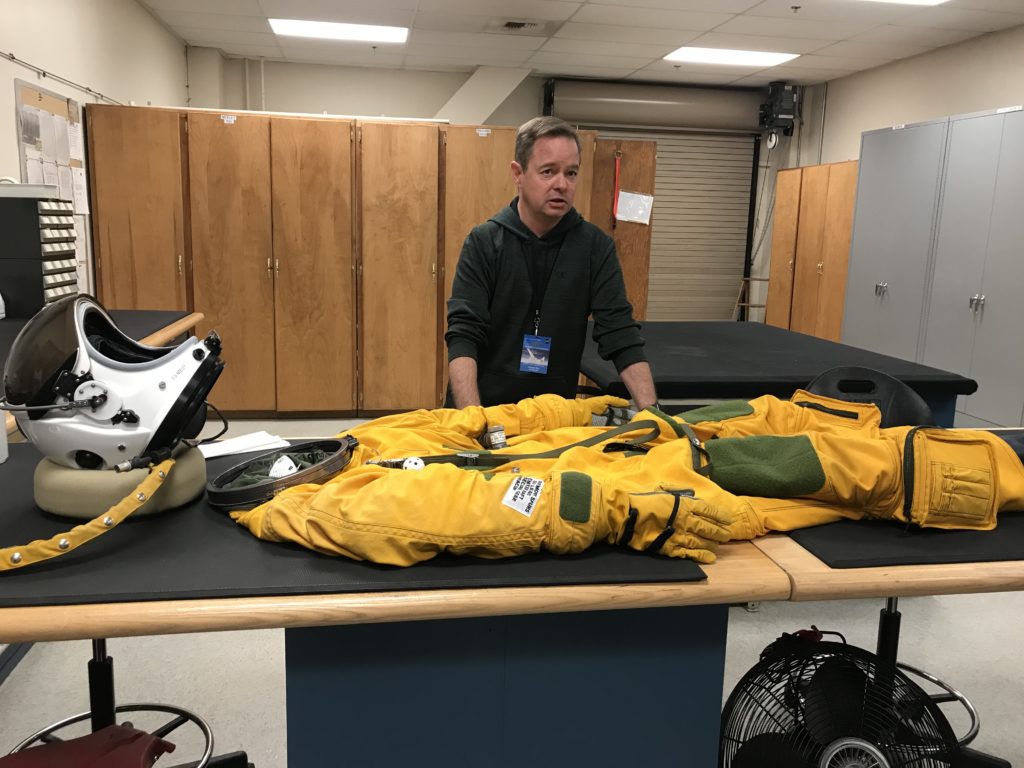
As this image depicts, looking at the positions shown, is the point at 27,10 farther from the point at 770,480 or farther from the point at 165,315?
the point at 770,480

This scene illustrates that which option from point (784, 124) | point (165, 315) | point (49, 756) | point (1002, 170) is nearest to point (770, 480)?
point (49, 756)

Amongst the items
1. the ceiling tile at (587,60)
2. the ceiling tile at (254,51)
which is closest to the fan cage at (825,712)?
the ceiling tile at (587,60)

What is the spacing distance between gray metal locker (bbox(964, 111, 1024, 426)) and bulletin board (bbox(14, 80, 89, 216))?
19.2ft

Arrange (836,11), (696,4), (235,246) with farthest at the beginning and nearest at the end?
(836,11)
(696,4)
(235,246)

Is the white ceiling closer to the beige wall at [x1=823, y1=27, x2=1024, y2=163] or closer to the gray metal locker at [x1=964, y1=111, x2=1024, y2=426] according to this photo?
the beige wall at [x1=823, y1=27, x2=1024, y2=163]

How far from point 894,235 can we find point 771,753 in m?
5.80

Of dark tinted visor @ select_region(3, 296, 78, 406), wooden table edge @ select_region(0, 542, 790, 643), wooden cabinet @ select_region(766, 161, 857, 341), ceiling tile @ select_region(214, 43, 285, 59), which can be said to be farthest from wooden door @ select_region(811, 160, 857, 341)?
dark tinted visor @ select_region(3, 296, 78, 406)

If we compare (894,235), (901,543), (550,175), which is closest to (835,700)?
(901,543)

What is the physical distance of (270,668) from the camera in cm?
259

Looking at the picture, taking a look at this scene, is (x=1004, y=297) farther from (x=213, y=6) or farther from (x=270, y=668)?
(x=213, y=6)

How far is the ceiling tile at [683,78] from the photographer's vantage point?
8.65 meters

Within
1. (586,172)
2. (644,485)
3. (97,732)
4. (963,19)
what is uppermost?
(963,19)

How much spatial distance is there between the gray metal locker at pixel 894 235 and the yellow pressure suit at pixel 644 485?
198 inches

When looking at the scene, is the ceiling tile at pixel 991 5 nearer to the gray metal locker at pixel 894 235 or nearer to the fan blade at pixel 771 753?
the gray metal locker at pixel 894 235
